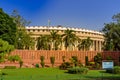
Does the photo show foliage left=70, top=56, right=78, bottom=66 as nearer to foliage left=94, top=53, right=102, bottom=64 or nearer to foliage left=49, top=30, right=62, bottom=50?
foliage left=94, top=53, right=102, bottom=64

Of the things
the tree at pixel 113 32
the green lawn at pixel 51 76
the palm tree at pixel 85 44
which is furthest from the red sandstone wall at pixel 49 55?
the palm tree at pixel 85 44

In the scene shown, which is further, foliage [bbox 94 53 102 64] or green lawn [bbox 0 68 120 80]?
foliage [bbox 94 53 102 64]

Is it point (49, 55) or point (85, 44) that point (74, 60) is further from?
point (85, 44)

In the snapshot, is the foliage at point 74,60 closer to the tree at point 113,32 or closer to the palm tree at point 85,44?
the tree at point 113,32

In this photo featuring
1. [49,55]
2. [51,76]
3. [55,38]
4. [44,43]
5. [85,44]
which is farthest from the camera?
[85,44]

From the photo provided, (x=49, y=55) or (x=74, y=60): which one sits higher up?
(x=49, y=55)

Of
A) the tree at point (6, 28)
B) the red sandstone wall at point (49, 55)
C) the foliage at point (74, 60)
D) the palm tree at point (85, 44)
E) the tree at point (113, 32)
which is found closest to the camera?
the foliage at point (74, 60)

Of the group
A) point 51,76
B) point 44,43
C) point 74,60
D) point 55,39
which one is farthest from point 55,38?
point 51,76

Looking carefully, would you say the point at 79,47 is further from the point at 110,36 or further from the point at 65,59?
the point at 65,59

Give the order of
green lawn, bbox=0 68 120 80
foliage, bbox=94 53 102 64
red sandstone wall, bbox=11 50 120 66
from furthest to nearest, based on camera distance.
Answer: red sandstone wall, bbox=11 50 120 66 < foliage, bbox=94 53 102 64 < green lawn, bbox=0 68 120 80

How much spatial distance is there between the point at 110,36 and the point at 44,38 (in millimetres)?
20943

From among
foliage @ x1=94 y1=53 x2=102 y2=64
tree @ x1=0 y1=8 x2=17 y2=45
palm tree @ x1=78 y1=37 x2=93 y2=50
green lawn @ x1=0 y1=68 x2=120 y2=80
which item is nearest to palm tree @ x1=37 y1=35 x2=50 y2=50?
palm tree @ x1=78 y1=37 x2=93 y2=50

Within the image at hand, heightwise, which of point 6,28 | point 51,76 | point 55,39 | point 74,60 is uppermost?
point 6,28

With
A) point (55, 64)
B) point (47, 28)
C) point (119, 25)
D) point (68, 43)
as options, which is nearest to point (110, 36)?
point (119, 25)
